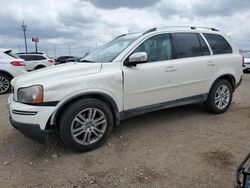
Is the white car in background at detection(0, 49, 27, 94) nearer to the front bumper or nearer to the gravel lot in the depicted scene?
the gravel lot

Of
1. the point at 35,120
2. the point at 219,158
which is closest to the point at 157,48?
the point at 219,158

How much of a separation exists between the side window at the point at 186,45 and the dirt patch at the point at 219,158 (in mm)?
1788

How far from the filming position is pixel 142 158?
3.40 metres

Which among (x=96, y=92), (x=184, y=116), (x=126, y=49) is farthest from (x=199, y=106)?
(x=96, y=92)

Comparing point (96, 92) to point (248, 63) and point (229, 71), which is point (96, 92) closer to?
point (229, 71)

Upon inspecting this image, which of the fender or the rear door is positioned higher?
the rear door

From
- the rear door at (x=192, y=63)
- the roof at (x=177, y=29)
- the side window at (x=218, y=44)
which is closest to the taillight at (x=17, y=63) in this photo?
the roof at (x=177, y=29)

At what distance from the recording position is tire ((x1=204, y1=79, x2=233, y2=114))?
16.6 feet

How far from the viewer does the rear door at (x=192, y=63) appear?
4484 mm

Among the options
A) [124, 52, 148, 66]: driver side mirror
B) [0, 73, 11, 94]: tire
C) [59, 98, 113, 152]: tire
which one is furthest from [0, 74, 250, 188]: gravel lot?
[0, 73, 11, 94]: tire

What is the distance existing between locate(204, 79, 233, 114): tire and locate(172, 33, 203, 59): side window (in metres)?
0.81

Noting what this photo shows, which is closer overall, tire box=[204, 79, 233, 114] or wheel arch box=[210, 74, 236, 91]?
tire box=[204, 79, 233, 114]

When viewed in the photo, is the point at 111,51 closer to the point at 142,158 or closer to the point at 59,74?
the point at 59,74

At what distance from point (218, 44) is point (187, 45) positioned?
2.93 ft
